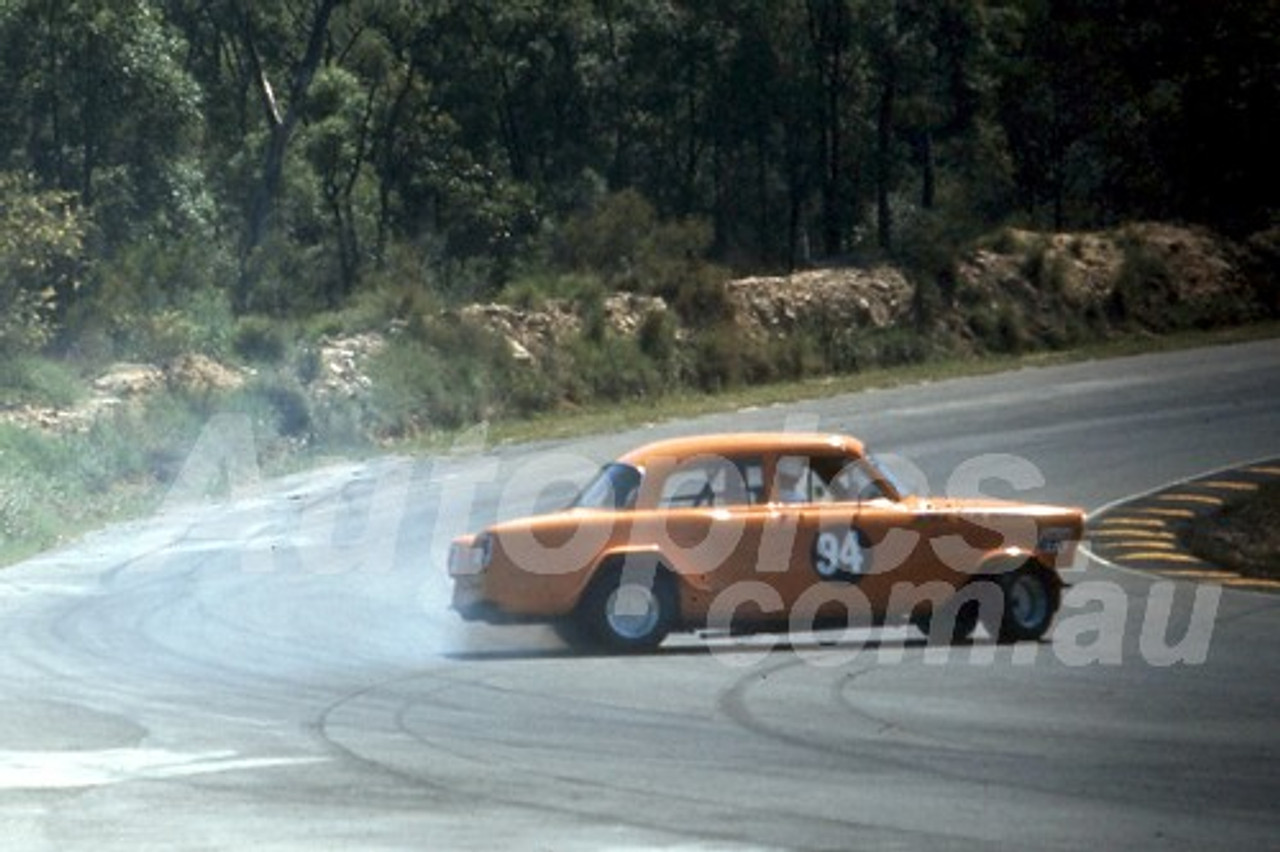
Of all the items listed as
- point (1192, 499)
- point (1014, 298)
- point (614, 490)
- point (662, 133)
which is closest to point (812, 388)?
point (1014, 298)

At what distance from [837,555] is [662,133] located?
136 feet

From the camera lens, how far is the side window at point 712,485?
1847 centimetres

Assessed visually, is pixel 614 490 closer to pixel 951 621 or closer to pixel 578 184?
pixel 951 621

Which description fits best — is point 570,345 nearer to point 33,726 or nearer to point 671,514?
point 671,514

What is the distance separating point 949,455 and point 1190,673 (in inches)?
655

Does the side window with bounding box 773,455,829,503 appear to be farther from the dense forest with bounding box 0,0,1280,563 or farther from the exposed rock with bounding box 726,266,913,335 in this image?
the exposed rock with bounding box 726,266,913,335

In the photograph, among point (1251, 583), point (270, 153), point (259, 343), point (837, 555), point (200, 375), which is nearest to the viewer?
point (837, 555)

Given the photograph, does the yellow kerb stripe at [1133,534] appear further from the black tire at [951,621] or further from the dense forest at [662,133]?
the dense forest at [662,133]

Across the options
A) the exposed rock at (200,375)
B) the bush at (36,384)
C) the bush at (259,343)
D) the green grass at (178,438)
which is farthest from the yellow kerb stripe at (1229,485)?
the bush at (36,384)

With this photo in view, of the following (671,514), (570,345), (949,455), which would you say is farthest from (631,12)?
(671,514)

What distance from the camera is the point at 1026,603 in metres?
18.6

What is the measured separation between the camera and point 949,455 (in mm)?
32656

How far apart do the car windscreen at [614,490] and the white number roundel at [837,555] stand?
1419mm

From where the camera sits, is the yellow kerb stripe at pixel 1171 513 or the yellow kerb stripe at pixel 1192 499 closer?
the yellow kerb stripe at pixel 1171 513
